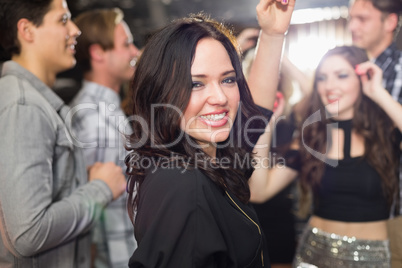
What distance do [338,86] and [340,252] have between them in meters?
0.70

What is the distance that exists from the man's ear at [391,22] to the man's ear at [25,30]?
52.7 inches

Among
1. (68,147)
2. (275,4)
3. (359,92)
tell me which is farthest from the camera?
(359,92)

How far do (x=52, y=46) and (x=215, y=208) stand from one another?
98cm

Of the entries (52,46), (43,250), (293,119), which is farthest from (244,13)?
(43,250)

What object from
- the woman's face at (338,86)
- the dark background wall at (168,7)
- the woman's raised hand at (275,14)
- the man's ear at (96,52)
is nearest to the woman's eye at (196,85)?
the woman's raised hand at (275,14)

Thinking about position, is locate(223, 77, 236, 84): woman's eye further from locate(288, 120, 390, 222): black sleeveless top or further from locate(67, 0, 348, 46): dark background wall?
locate(67, 0, 348, 46): dark background wall

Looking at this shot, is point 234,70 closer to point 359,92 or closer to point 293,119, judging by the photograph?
point 359,92

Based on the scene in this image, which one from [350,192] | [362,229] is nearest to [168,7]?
[350,192]

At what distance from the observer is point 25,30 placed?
1.44 m

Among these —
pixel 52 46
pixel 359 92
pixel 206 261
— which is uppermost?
pixel 52 46

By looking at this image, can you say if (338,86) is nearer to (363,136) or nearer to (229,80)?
(363,136)

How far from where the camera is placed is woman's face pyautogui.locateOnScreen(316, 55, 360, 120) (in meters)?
1.67

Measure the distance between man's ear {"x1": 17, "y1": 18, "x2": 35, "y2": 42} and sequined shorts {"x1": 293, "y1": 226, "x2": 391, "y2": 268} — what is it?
1.40 meters

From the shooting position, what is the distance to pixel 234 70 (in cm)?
110
